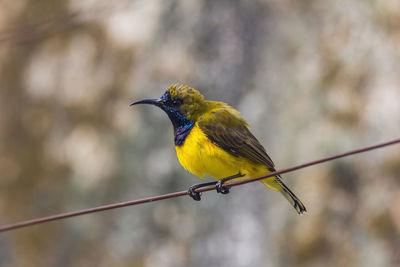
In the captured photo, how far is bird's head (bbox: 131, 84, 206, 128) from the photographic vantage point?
15.2 ft

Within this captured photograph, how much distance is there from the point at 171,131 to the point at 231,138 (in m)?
3.77

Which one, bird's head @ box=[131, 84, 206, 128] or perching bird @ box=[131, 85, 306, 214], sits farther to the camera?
bird's head @ box=[131, 84, 206, 128]

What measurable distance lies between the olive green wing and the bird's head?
85 millimetres

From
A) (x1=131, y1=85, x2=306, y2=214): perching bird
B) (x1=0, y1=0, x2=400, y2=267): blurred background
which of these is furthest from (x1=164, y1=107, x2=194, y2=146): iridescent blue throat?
(x1=0, y1=0, x2=400, y2=267): blurred background

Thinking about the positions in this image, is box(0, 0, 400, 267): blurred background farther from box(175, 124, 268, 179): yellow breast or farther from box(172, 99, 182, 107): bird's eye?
box(175, 124, 268, 179): yellow breast

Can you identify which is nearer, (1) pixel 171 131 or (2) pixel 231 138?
(2) pixel 231 138

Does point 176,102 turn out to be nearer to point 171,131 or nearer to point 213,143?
point 213,143

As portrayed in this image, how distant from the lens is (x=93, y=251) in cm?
816

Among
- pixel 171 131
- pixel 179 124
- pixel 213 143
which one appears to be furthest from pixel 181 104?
pixel 171 131

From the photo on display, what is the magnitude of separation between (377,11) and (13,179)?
547 centimetres

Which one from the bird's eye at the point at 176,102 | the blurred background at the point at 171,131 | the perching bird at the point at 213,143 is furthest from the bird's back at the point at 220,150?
the blurred background at the point at 171,131

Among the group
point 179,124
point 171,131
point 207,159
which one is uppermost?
point 171,131

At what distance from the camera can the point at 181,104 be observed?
4.69m

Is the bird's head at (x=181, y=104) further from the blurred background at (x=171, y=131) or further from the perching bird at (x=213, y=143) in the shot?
the blurred background at (x=171, y=131)
